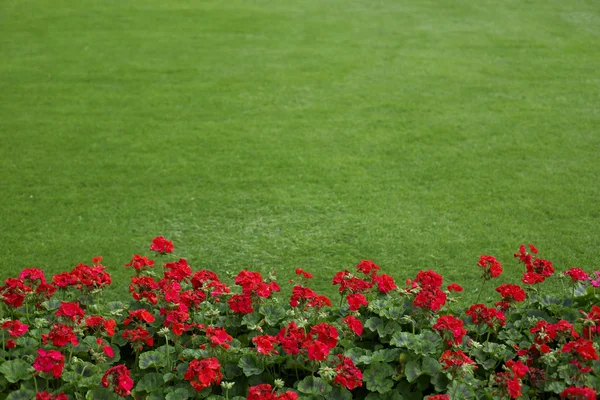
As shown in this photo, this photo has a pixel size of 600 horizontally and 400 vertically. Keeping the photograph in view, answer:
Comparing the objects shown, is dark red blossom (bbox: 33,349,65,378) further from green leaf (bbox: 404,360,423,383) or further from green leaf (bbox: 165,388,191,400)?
green leaf (bbox: 404,360,423,383)

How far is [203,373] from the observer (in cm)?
181

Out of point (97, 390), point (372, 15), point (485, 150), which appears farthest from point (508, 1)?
point (97, 390)

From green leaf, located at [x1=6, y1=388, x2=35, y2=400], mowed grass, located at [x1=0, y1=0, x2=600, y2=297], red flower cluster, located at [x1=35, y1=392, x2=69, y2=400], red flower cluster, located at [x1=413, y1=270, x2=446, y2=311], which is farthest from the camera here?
mowed grass, located at [x1=0, y1=0, x2=600, y2=297]

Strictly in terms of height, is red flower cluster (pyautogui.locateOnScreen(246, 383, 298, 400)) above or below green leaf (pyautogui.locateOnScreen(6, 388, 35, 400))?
above

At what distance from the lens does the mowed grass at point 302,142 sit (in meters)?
3.38

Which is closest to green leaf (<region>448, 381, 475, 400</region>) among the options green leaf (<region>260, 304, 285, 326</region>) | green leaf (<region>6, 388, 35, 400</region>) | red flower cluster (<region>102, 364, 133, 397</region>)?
green leaf (<region>260, 304, 285, 326</region>)

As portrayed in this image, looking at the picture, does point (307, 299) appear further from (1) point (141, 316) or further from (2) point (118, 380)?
(2) point (118, 380)

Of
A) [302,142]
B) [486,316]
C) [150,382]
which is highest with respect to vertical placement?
[486,316]

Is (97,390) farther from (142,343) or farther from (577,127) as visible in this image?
(577,127)

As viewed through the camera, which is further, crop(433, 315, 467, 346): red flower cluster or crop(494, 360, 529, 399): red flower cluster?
crop(433, 315, 467, 346): red flower cluster

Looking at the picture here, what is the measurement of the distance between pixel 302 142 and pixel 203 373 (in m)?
2.85

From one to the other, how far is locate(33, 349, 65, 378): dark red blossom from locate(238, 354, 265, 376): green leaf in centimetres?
50

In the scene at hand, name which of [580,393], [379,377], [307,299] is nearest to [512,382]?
[580,393]

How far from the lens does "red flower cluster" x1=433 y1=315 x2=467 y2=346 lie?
2027 millimetres
